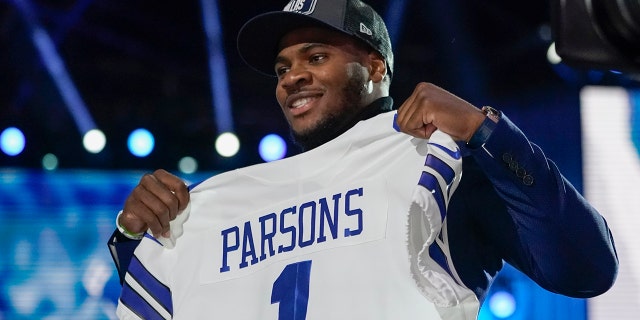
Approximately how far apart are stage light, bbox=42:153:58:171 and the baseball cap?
2741mm

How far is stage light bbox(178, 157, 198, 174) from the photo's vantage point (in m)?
5.46

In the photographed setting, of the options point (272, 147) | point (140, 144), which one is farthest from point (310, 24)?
point (140, 144)

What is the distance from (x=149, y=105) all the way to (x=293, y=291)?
3.36 m

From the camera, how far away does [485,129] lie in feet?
7.01

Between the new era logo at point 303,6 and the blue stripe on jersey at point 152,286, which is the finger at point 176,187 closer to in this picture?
the blue stripe on jersey at point 152,286

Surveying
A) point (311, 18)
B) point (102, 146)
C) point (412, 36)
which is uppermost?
point (412, 36)

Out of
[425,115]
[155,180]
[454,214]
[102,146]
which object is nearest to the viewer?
[425,115]

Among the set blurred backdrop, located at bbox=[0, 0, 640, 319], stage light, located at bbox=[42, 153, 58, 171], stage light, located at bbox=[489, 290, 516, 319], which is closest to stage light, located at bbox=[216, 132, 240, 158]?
blurred backdrop, located at bbox=[0, 0, 640, 319]

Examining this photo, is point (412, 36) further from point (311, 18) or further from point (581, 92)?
point (311, 18)

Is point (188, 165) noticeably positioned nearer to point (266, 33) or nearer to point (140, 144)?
point (140, 144)

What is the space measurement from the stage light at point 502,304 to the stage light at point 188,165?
171cm

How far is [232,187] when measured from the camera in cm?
260

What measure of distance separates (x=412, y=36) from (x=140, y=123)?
1.53m

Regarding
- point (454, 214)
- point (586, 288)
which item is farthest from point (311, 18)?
point (586, 288)
